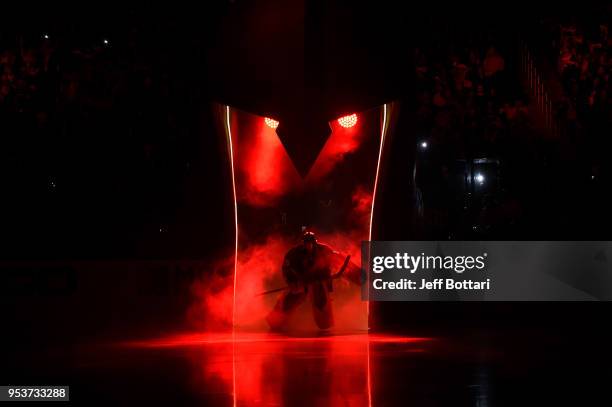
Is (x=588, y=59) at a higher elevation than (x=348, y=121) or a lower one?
higher

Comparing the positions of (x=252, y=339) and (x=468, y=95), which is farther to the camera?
(x=468, y=95)

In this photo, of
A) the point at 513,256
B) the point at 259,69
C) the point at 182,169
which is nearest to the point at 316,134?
the point at 259,69

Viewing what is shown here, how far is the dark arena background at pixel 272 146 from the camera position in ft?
57.5

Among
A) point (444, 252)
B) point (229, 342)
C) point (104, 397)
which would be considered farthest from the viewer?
point (444, 252)

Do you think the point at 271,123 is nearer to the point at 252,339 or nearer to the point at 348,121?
the point at 348,121

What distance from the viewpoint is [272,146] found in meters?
19.5

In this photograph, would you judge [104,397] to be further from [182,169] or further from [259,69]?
[182,169]

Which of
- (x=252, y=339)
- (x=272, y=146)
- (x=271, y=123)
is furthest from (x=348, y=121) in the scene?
(x=252, y=339)

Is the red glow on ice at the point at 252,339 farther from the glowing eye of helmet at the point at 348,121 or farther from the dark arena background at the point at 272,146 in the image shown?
the glowing eye of helmet at the point at 348,121

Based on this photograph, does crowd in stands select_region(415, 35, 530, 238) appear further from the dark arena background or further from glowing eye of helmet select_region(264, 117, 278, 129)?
glowing eye of helmet select_region(264, 117, 278, 129)

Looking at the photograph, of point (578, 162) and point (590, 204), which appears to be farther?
point (590, 204)

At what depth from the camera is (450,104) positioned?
2034cm

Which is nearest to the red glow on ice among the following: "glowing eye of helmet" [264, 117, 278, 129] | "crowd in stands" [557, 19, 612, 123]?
"glowing eye of helmet" [264, 117, 278, 129]

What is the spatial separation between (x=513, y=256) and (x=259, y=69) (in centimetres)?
815
